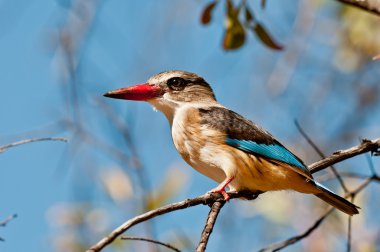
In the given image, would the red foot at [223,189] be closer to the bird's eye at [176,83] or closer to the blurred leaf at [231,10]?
the blurred leaf at [231,10]

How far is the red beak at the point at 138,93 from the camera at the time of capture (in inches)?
163

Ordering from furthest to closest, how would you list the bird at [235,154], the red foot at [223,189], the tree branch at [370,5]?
the bird at [235,154] < the red foot at [223,189] < the tree branch at [370,5]

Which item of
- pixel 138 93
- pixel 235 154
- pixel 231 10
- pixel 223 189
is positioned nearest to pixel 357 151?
pixel 223 189

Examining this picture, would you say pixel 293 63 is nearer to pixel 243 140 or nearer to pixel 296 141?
pixel 243 140

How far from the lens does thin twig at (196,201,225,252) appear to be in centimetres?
250

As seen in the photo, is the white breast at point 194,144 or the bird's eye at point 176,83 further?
the bird's eye at point 176,83

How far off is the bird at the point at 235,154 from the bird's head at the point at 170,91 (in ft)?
0.04

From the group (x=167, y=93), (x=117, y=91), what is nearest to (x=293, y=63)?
(x=167, y=93)

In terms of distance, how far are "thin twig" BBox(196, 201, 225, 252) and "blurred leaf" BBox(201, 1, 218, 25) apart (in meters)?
1.01

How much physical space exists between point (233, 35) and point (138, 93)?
3.05 feet

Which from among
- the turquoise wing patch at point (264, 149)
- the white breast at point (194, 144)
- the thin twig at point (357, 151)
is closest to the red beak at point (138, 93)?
the white breast at point (194, 144)

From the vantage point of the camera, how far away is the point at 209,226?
275 cm

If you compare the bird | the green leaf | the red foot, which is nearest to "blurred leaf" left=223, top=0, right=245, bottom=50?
the green leaf

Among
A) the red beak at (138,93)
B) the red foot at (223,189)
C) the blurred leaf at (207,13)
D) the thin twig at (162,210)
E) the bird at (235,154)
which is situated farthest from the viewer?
the red beak at (138,93)
